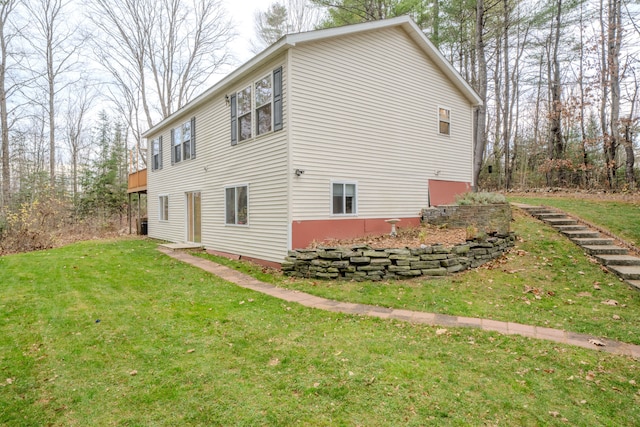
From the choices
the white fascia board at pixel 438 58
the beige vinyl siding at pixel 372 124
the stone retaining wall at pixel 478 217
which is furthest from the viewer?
the white fascia board at pixel 438 58

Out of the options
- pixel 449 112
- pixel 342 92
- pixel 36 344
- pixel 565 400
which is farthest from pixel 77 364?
pixel 449 112

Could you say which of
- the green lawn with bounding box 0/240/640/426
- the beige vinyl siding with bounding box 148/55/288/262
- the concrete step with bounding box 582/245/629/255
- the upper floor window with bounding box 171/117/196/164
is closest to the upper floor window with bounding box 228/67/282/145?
the beige vinyl siding with bounding box 148/55/288/262

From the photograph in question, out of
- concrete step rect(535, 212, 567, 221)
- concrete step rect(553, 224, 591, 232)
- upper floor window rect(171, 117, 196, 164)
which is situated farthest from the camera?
upper floor window rect(171, 117, 196, 164)

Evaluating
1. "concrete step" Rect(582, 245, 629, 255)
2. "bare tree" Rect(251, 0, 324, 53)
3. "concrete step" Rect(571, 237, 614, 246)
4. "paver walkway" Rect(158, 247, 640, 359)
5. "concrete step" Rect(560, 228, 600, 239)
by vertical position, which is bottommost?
"paver walkway" Rect(158, 247, 640, 359)

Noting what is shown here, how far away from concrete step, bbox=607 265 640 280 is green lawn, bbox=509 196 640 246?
6.44 ft

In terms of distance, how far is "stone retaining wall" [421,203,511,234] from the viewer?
8.75m

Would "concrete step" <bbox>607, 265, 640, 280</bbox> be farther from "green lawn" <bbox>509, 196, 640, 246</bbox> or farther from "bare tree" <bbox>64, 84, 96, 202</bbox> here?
"bare tree" <bbox>64, 84, 96, 202</bbox>

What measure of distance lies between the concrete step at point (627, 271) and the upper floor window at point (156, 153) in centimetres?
1563

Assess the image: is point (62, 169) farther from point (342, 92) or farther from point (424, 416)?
point (424, 416)

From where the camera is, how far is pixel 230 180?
10094mm

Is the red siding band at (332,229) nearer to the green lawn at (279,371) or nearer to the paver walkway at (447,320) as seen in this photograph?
the paver walkway at (447,320)

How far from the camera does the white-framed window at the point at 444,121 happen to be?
11391 millimetres

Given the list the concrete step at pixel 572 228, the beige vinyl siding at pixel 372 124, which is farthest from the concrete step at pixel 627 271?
the beige vinyl siding at pixel 372 124

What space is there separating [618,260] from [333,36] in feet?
26.7
